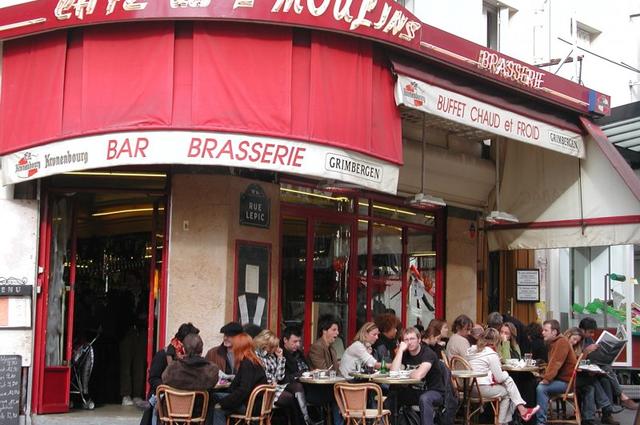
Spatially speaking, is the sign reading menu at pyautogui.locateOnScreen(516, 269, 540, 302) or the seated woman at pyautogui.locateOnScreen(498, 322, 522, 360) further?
the sign reading menu at pyautogui.locateOnScreen(516, 269, 540, 302)

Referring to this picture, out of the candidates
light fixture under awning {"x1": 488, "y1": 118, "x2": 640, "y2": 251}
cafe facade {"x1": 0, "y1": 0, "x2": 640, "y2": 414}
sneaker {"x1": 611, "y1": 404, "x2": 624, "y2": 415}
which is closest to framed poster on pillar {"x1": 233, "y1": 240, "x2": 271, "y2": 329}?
cafe facade {"x1": 0, "y1": 0, "x2": 640, "y2": 414}

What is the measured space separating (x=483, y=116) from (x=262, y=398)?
5443 millimetres

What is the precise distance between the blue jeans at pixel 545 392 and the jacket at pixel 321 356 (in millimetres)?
2885

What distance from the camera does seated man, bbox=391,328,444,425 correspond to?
11.8m

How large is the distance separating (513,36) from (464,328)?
23.5ft

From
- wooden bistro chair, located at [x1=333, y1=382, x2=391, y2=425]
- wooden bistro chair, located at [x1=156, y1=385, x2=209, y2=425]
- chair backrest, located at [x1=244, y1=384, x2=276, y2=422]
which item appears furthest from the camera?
wooden bistro chair, located at [x1=333, y1=382, x2=391, y2=425]

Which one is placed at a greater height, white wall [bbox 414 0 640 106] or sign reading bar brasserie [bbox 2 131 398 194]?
white wall [bbox 414 0 640 106]

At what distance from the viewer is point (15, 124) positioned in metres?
12.0

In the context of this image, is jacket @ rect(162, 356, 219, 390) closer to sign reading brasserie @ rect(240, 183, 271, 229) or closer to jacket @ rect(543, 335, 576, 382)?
sign reading brasserie @ rect(240, 183, 271, 229)

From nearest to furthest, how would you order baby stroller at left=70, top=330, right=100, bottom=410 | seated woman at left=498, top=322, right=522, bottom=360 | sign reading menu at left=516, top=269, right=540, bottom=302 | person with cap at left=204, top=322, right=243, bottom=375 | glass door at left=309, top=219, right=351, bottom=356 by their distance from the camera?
person with cap at left=204, top=322, right=243, bottom=375 < baby stroller at left=70, top=330, right=100, bottom=410 < glass door at left=309, top=219, right=351, bottom=356 < seated woman at left=498, top=322, right=522, bottom=360 < sign reading menu at left=516, top=269, right=540, bottom=302

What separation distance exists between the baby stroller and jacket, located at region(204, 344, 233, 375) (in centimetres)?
232

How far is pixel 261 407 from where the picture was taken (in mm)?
10977

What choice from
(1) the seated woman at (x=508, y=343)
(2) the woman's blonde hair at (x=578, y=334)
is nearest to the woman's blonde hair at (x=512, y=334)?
(1) the seated woman at (x=508, y=343)

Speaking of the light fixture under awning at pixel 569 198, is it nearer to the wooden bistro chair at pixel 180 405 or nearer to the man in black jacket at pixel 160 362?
the man in black jacket at pixel 160 362
